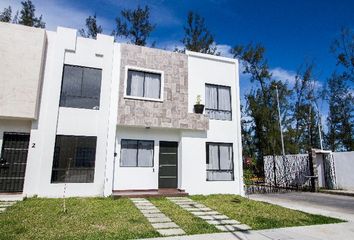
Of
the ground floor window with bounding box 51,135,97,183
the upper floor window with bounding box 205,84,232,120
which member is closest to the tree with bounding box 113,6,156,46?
the upper floor window with bounding box 205,84,232,120

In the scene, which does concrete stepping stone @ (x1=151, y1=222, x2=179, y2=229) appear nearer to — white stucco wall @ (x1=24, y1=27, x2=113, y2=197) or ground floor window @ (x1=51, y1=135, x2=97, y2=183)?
white stucco wall @ (x1=24, y1=27, x2=113, y2=197)

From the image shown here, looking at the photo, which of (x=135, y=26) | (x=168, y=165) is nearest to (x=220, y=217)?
(x=168, y=165)

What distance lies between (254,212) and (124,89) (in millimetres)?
7767

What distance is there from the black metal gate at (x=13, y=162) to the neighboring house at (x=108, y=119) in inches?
1.5

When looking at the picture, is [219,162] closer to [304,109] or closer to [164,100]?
[164,100]

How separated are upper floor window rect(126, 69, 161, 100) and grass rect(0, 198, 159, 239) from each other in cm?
541

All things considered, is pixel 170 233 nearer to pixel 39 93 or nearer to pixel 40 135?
pixel 40 135

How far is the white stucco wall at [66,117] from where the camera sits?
10.9m

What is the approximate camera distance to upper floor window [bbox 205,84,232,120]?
14.1 meters

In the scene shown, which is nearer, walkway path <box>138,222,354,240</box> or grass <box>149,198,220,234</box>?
walkway path <box>138,222,354,240</box>

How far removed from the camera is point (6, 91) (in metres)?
Answer: 10.6

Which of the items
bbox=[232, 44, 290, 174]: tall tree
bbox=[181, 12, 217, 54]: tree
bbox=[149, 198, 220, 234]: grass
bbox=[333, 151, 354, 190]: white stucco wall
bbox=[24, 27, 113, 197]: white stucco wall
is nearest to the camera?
bbox=[149, 198, 220, 234]: grass

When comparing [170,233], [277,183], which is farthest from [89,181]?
[277,183]

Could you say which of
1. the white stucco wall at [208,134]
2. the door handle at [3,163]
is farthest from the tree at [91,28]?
the door handle at [3,163]
